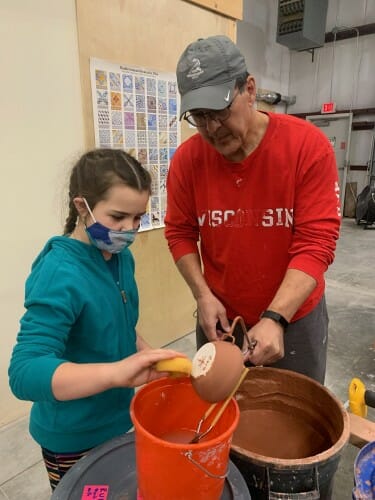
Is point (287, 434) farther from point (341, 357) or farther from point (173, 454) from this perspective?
point (341, 357)

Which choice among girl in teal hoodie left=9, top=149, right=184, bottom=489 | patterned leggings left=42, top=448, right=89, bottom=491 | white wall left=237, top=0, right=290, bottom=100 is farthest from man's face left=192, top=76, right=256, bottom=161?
white wall left=237, top=0, right=290, bottom=100

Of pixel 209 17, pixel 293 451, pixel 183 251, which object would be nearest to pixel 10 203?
pixel 183 251

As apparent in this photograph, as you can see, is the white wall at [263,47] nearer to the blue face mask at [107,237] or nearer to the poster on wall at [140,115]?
the poster on wall at [140,115]

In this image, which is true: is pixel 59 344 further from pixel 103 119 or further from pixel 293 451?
pixel 103 119

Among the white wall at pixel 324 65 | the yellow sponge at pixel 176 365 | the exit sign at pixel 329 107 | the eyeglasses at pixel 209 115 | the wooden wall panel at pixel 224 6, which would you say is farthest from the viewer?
the exit sign at pixel 329 107

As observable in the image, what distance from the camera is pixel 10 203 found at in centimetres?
177

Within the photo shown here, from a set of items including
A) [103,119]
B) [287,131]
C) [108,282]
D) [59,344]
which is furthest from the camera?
[103,119]

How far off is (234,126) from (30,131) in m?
1.14

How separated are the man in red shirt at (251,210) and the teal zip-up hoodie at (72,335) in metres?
0.35

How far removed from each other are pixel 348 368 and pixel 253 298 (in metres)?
1.62

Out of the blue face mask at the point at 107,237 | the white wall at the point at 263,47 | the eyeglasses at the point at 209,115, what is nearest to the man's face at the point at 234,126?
the eyeglasses at the point at 209,115

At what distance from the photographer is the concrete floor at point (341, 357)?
163 cm

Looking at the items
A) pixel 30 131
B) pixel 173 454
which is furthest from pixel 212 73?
pixel 30 131

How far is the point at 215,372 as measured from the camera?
0.65 metres
